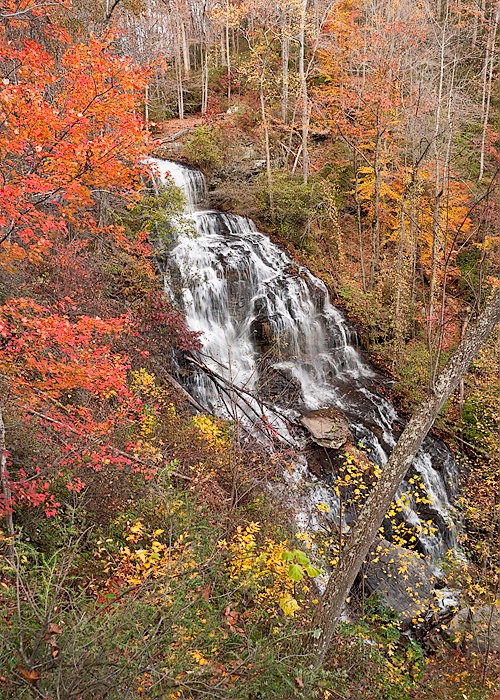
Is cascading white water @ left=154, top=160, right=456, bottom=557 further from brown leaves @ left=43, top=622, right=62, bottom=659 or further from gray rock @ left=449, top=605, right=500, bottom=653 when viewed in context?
brown leaves @ left=43, top=622, right=62, bottom=659

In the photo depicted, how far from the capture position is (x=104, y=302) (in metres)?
8.71

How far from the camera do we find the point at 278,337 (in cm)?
1234

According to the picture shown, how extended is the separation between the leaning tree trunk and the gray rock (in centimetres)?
364

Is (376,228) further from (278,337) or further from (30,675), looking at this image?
(30,675)

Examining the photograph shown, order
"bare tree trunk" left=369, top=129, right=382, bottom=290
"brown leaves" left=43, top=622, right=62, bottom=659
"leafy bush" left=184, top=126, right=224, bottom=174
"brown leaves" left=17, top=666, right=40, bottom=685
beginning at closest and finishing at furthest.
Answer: "brown leaves" left=17, top=666, right=40, bottom=685, "brown leaves" left=43, top=622, right=62, bottom=659, "bare tree trunk" left=369, top=129, right=382, bottom=290, "leafy bush" left=184, top=126, right=224, bottom=174

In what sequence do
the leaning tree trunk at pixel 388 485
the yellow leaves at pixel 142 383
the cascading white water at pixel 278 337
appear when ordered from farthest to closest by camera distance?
the cascading white water at pixel 278 337, the yellow leaves at pixel 142 383, the leaning tree trunk at pixel 388 485

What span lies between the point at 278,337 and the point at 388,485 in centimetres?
825

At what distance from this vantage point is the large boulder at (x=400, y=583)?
282 inches

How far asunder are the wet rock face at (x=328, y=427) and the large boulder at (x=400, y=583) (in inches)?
94.8

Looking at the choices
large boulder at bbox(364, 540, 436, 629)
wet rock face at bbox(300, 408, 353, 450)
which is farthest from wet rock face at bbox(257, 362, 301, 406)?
large boulder at bbox(364, 540, 436, 629)

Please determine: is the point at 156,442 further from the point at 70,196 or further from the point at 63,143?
the point at 63,143

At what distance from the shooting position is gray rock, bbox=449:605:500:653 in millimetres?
6543

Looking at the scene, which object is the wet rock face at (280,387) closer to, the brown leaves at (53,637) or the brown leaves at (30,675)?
the brown leaves at (53,637)

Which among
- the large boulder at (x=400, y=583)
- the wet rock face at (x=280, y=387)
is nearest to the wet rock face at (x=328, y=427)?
the wet rock face at (x=280, y=387)
